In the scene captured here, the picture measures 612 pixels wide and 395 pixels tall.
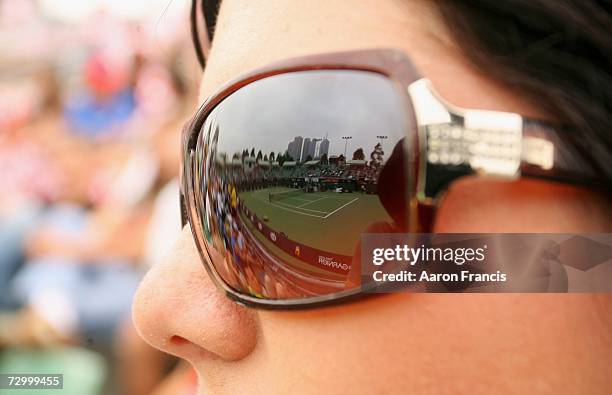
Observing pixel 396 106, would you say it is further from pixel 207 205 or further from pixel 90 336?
pixel 90 336

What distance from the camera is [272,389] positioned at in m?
0.78

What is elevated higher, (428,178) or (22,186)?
(22,186)

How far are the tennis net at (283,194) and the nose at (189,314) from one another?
20 cm

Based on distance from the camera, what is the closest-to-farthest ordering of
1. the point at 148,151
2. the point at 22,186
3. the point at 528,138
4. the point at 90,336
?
the point at 528,138
the point at 90,336
the point at 148,151
the point at 22,186

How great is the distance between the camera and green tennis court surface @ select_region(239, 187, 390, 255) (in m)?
0.69

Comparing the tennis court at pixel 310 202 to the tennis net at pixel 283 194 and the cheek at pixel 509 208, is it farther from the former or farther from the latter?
the cheek at pixel 509 208

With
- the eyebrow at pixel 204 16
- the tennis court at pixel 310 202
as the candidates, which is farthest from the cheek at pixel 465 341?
the eyebrow at pixel 204 16

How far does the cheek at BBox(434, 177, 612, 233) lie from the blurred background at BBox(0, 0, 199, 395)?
2152 mm

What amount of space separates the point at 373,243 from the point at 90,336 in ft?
8.41

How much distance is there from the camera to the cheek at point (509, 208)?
650mm

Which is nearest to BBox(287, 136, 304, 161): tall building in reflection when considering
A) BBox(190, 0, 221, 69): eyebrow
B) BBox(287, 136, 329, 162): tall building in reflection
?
BBox(287, 136, 329, 162): tall building in reflection

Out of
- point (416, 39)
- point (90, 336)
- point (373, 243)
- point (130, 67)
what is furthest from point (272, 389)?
point (130, 67)

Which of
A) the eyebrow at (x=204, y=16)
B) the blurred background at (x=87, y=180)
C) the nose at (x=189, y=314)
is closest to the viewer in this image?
the nose at (x=189, y=314)

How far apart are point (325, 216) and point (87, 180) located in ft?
9.73
